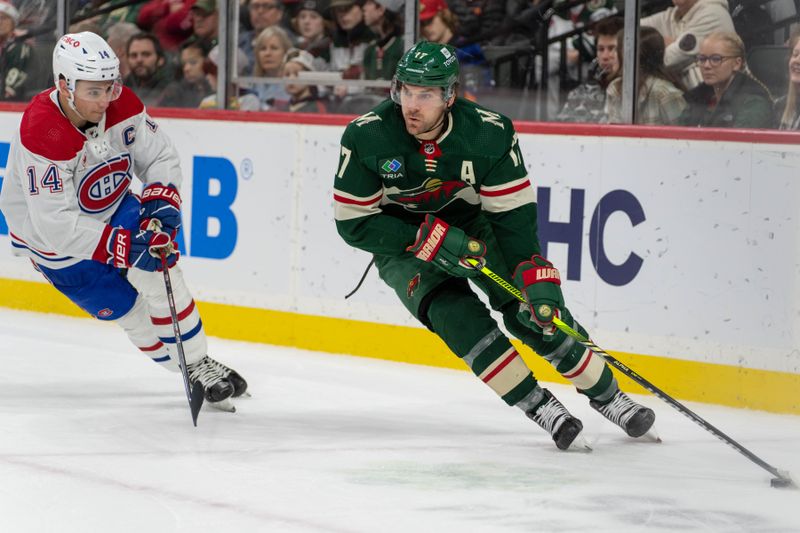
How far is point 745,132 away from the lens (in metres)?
3.89

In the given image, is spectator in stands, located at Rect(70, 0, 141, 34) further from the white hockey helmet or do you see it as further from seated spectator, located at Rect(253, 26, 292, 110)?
the white hockey helmet

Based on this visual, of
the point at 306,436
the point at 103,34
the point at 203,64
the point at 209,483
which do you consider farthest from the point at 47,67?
the point at 209,483

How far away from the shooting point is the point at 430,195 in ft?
10.8

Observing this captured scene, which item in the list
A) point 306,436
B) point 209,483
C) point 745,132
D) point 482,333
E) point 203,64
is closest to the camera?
point 209,483

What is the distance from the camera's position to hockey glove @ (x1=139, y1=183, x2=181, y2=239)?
363 cm

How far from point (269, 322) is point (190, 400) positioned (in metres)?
1.44

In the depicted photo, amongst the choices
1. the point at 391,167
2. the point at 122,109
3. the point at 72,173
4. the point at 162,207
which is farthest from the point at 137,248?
the point at 391,167

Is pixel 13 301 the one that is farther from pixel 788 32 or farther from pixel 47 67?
pixel 788 32

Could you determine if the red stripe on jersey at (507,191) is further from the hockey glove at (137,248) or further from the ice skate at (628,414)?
the hockey glove at (137,248)

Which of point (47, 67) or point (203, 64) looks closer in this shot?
point (203, 64)

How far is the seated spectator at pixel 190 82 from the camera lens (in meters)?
5.54

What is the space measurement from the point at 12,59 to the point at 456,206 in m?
3.50

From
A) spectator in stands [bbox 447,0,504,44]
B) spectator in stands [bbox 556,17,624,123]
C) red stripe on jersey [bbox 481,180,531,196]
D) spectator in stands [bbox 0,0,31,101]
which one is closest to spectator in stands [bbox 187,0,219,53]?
spectator in stands [bbox 0,0,31,101]

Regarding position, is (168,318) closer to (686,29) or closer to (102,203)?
(102,203)
